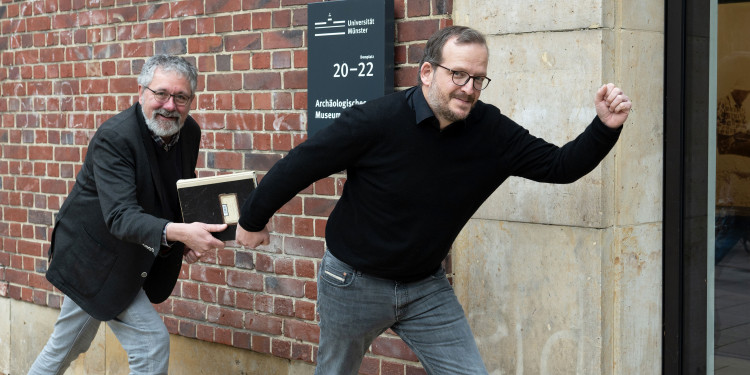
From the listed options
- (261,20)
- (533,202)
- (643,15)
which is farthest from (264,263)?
(643,15)

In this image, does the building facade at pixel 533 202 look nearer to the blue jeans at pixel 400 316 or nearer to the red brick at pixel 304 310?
the red brick at pixel 304 310

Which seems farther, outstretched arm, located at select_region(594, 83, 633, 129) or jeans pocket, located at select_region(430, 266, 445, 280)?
jeans pocket, located at select_region(430, 266, 445, 280)

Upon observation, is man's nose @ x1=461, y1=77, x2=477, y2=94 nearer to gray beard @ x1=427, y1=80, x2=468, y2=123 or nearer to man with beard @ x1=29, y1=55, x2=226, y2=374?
gray beard @ x1=427, y1=80, x2=468, y2=123

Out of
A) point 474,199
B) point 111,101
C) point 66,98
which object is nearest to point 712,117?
point 474,199

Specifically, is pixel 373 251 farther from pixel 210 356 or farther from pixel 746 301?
pixel 210 356

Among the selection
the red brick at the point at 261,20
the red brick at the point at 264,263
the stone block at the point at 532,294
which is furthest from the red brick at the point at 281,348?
the red brick at the point at 261,20

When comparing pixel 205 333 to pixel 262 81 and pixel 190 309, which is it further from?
pixel 262 81

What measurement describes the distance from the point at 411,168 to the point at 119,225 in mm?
1304

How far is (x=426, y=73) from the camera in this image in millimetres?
3947

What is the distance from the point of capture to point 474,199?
3.99 meters

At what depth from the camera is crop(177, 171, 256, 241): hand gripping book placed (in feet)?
14.5

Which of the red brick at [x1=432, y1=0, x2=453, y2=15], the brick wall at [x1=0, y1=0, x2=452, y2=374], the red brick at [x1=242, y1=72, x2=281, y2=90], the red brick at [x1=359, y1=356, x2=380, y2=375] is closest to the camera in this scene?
the red brick at [x1=432, y1=0, x2=453, y2=15]

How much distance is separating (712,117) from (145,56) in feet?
11.4

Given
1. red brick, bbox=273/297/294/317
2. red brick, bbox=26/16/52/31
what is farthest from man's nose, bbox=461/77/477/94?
red brick, bbox=26/16/52/31
